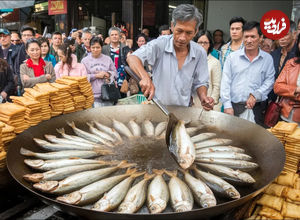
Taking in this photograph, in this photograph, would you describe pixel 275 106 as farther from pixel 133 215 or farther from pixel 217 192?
pixel 133 215

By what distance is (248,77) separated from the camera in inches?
165

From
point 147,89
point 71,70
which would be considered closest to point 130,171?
point 147,89

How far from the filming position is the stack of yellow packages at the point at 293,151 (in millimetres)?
2350

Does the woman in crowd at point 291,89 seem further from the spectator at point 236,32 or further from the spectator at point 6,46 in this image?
the spectator at point 6,46

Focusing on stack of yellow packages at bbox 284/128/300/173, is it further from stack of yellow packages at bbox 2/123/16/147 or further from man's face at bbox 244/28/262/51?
stack of yellow packages at bbox 2/123/16/147

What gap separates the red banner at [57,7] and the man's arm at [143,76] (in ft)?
35.6

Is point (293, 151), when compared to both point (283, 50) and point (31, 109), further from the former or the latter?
point (283, 50)

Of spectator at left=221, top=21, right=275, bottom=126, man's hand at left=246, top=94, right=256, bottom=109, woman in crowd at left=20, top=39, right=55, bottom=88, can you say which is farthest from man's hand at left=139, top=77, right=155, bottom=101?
woman in crowd at left=20, top=39, right=55, bottom=88

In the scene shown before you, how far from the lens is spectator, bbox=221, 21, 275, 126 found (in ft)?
13.4

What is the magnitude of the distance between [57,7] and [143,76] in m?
11.9

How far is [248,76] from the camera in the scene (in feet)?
13.7

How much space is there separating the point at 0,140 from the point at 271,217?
2313 mm

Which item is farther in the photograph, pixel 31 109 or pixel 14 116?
pixel 31 109

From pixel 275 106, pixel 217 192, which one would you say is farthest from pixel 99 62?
pixel 217 192
